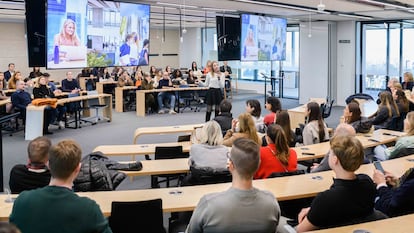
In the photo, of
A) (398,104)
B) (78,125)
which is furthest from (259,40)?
(78,125)

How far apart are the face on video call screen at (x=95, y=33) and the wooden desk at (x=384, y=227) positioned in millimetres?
5462

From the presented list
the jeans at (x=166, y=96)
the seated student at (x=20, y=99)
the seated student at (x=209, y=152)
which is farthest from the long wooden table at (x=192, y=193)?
the jeans at (x=166, y=96)

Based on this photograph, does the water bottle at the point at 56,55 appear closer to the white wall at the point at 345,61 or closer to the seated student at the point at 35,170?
the seated student at the point at 35,170

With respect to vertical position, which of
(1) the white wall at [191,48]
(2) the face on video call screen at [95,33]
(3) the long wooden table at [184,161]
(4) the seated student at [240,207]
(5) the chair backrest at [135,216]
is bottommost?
(5) the chair backrest at [135,216]

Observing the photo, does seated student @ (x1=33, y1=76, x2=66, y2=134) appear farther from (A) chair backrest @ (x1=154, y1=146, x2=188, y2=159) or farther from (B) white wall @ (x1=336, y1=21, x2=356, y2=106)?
(B) white wall @ (x1=336, y1=21, x2=356, y2=106)

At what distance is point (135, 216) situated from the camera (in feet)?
10.9

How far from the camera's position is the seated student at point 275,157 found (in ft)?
14.6

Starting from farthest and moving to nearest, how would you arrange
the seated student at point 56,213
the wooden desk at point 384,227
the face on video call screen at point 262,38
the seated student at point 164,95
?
the seated student at point 164,95
the face on video call screen at point 262,38
the wooden desk at point 384,227
the seated student at point 56,213

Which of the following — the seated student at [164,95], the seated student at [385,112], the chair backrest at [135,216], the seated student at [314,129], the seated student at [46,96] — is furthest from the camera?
the seated student at [164,95]

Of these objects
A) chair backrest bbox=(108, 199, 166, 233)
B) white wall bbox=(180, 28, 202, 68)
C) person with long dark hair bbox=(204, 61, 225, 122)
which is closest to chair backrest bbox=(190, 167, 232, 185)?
chair backrest bbox=(108, 199, 166, 233)

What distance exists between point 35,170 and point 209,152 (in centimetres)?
163

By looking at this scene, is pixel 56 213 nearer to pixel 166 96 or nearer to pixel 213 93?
pixel 213 93

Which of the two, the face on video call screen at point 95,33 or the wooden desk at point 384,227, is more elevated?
the face on video call screen at point 95,33

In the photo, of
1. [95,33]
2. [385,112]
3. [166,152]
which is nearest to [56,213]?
[166,152]
